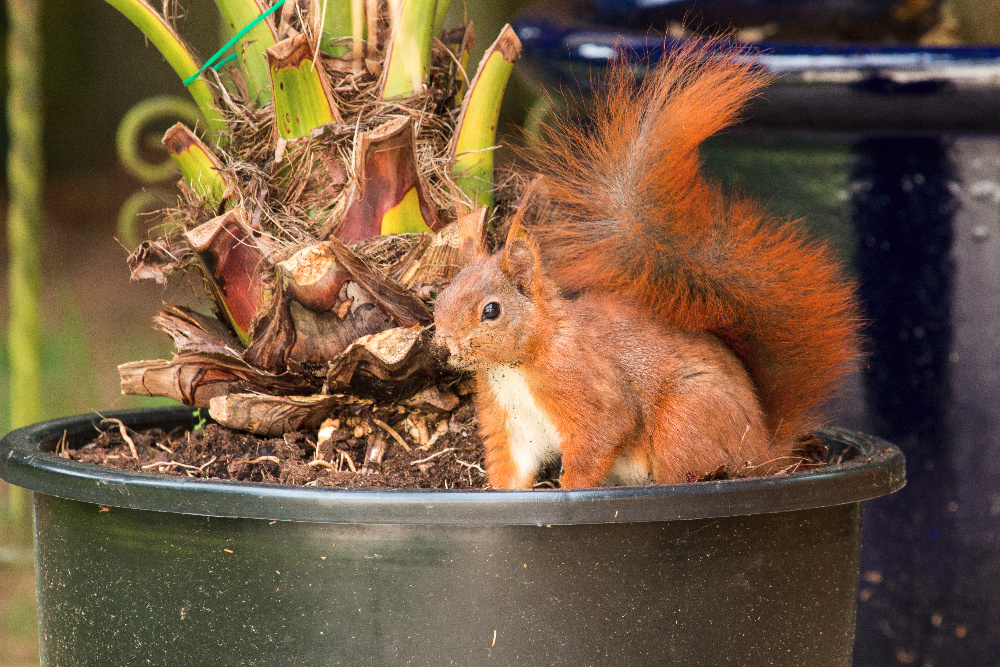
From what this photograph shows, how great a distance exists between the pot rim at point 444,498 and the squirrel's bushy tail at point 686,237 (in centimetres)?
16

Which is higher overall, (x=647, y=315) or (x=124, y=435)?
(x=647, y=315)

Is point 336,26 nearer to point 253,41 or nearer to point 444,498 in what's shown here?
point 253,41

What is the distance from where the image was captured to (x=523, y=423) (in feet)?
3.08

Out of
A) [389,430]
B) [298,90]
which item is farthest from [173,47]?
[389,430]

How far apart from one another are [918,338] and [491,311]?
3.62 ft

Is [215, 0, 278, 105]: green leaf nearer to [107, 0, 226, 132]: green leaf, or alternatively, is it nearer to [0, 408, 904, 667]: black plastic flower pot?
[107, 0, 226, 132]: green leaf

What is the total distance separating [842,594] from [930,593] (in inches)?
35.8

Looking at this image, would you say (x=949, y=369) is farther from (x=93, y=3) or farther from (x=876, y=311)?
(x=93, y=3)

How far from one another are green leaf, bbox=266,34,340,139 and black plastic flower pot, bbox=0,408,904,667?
0.37 m

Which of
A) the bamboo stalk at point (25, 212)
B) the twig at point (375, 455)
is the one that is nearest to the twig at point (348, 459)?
the twig at point (375, 455)

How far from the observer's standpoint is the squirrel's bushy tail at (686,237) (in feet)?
3.10

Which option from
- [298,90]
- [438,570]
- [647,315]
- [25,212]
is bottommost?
[438,570]

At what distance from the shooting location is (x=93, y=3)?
173 inches

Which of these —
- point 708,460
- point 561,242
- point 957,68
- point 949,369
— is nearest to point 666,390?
point 708,460
